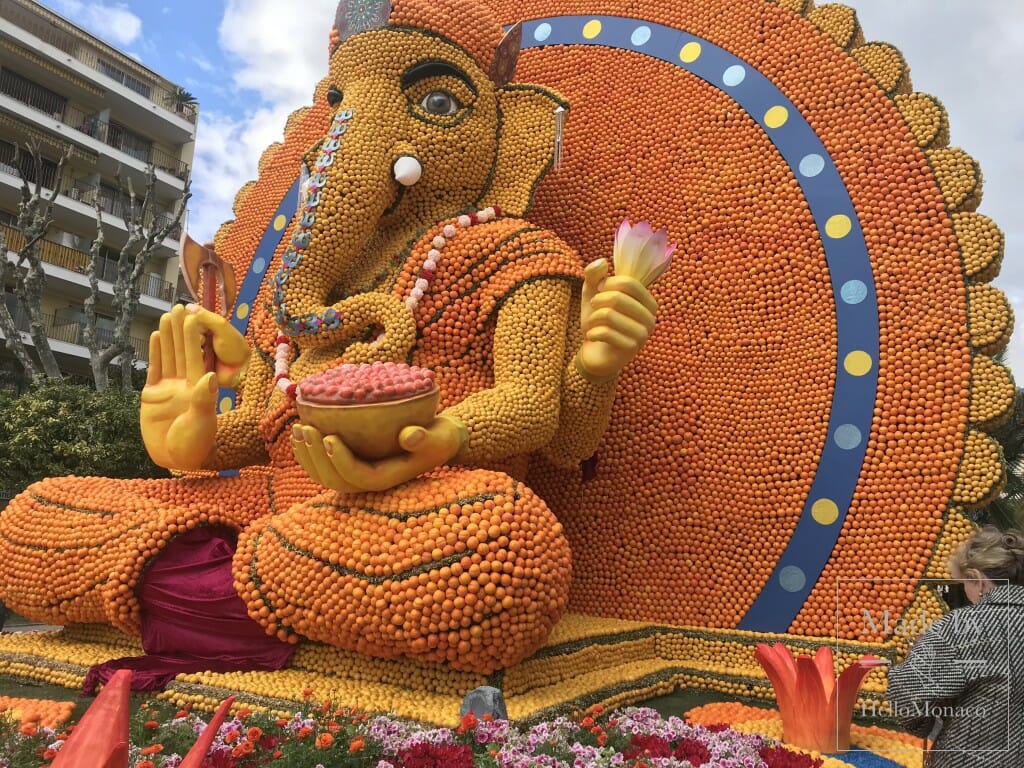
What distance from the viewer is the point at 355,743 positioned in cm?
236

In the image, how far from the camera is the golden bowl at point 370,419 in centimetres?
302

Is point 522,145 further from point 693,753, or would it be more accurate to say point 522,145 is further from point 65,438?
point 65,438

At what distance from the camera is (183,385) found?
157 inches

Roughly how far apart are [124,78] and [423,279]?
22.8 m

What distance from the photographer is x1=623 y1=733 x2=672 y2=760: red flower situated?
2573 mm

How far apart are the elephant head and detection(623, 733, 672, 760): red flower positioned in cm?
208

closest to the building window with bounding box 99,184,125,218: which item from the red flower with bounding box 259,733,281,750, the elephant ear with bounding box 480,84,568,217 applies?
the elephant ear with bounding box 480,84,568,217

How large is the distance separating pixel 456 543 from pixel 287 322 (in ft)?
5.09

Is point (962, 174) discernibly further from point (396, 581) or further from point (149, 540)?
point (149, 540)

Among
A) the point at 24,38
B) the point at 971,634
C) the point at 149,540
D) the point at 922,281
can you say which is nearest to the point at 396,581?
the point at 149,540

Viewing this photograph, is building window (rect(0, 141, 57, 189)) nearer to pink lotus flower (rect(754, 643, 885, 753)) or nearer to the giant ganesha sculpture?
the giant ganesha sculpture

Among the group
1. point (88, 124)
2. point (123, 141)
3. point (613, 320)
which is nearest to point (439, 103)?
point (613, 320)

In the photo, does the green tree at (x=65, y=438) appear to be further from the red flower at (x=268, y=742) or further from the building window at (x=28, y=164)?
the building window at (x=28, y=164)

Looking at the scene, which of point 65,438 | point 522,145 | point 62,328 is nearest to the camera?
point 522,145
